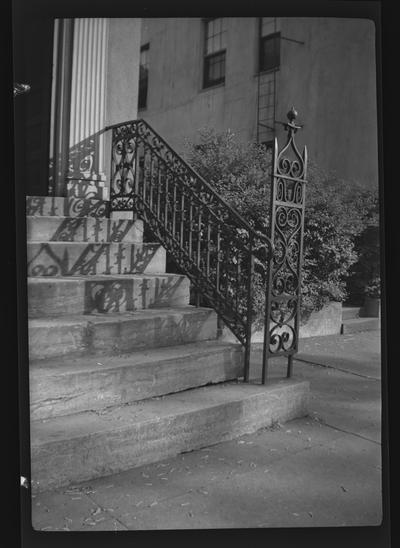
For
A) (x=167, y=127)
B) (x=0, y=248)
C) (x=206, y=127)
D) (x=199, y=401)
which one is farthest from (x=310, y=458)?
(x=206, y=127)

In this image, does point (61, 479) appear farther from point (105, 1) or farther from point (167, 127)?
point (167, 127)

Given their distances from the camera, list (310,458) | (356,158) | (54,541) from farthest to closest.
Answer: (356,158)
(310,458)
(54,541)

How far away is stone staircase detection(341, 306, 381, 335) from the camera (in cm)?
673

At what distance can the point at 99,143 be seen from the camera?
203 inches

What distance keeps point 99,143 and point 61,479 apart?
356 centimetres

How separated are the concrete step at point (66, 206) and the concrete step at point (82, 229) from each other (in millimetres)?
358

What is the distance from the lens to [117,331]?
346 cm

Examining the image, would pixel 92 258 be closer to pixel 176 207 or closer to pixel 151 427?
pixel 176 207

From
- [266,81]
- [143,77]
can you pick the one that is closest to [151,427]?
[143,77]

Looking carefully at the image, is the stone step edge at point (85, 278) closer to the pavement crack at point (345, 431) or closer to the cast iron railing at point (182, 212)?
the cast iron railing at point (182, 212)

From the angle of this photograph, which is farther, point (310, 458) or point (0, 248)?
point (310, 458)

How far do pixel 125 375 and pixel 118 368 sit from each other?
69 mm

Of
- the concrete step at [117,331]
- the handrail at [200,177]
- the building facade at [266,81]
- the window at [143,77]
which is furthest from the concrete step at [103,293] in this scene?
the window at [143,77]

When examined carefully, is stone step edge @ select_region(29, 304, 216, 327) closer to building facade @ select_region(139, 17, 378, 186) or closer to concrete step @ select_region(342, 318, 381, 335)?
building facade @ select_region(139, 17, 378, 186)
